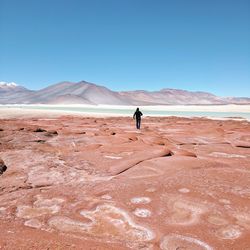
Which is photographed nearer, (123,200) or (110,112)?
(123,200)

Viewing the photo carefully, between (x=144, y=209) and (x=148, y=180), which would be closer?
(x=144, y=209)

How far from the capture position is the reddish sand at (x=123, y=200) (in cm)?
455

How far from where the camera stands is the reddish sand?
455 cm

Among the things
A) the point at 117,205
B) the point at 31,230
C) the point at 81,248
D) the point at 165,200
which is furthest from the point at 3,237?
the point at 165,200

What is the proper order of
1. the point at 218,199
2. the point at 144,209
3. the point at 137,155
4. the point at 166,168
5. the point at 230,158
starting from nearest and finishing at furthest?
1. the point at 144,209
2. the point at 218,199
3. the point at 166,168
4. the point at 137,155
5. the point at 230,158

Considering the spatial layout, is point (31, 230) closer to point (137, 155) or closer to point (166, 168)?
point (166, 168)

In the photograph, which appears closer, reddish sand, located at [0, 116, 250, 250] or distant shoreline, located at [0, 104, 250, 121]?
reddish sand, located at [0, 116, 250, 250]

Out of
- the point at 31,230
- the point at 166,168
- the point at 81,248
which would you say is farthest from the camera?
the point at 166,168

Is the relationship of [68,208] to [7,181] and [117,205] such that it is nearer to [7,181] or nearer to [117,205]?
[117,205]

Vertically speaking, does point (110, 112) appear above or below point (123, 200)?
below

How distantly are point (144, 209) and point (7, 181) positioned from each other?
3622mm

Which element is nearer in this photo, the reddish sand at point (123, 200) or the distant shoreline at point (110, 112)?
the reddish sand at point (123, 200)

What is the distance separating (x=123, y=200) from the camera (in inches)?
238

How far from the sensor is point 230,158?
10.2 metres
